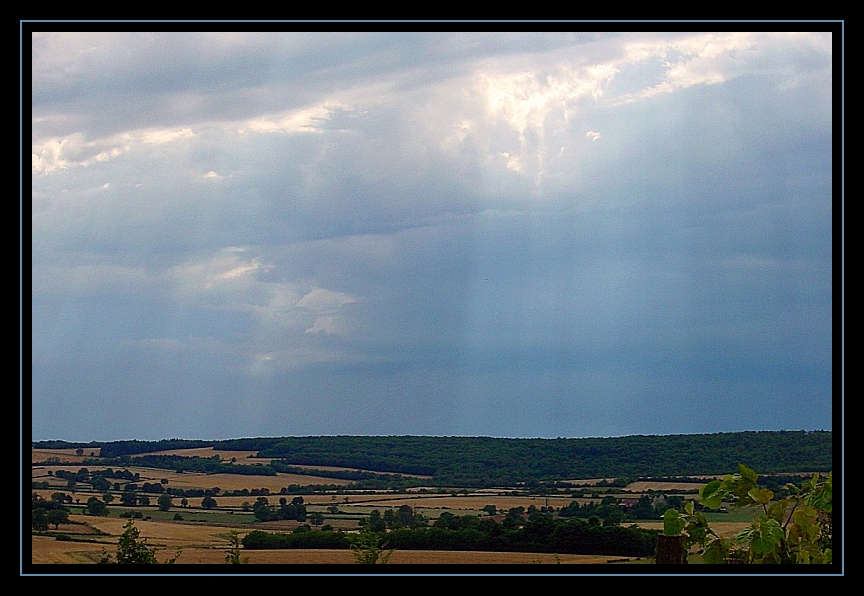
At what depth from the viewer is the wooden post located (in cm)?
240

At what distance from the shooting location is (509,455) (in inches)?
114

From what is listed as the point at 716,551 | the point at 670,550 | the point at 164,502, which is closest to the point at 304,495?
the point at 164,502

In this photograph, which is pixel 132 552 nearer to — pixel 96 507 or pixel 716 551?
pixel 96 507

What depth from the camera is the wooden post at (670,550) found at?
7.87 feet

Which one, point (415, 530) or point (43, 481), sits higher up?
point (43, 481)

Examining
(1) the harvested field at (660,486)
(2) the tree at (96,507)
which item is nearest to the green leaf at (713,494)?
(1) the harvested field at (660,486)

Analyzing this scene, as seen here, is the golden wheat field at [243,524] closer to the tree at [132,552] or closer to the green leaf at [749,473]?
the tree at [132,552]

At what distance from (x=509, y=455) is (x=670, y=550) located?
672 millimetres

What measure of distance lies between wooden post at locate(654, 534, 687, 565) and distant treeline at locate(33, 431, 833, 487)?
18.9 inches

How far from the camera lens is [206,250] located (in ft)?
10.8
